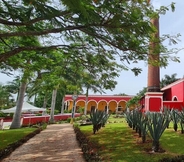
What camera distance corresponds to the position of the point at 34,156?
6.48m

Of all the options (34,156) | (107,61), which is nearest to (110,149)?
(34,156)

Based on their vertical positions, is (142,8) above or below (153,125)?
above

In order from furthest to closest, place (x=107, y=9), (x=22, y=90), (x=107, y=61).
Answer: (x=22, y=90) → (x=107, y=61) → (x=107, y=9)

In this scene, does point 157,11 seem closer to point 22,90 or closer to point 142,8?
point 142,8

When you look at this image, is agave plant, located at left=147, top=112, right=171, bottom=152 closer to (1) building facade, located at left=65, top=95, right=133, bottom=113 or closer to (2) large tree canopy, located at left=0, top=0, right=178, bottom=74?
(2) large tree canopy, located at left=0, top=0, right=178, bottom=74

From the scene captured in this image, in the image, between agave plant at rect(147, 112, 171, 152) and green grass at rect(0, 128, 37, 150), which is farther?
green grass at rect(0, 128, 37, 150)

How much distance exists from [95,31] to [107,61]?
2582mm

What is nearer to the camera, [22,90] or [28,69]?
[28,69]

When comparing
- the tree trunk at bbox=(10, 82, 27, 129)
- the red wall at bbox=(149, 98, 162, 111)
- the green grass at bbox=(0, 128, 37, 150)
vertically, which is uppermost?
the red wall at bbox=(149, 98, 162, 111)

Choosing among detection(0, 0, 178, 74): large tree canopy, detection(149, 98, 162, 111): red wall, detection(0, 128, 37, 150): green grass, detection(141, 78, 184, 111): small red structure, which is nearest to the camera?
detection(0, 0, 178, 74): large tree canopy

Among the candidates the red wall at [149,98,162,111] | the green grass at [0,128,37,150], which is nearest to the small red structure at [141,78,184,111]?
the red wall at [149,98,162,111]

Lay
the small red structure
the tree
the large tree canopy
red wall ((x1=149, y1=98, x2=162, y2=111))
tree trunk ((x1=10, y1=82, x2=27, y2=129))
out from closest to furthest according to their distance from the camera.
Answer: the large tree canopy < tree trunk ((x1=10, y1=82, x2=27, y2=129)) < the small red structure < red wall ((x1=149, y1=98, x2=162, y2=111)) < the tree

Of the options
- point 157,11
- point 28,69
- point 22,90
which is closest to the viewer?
point 157,11

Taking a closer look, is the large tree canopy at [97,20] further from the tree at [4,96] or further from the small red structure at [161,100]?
the tree at [4,96]
